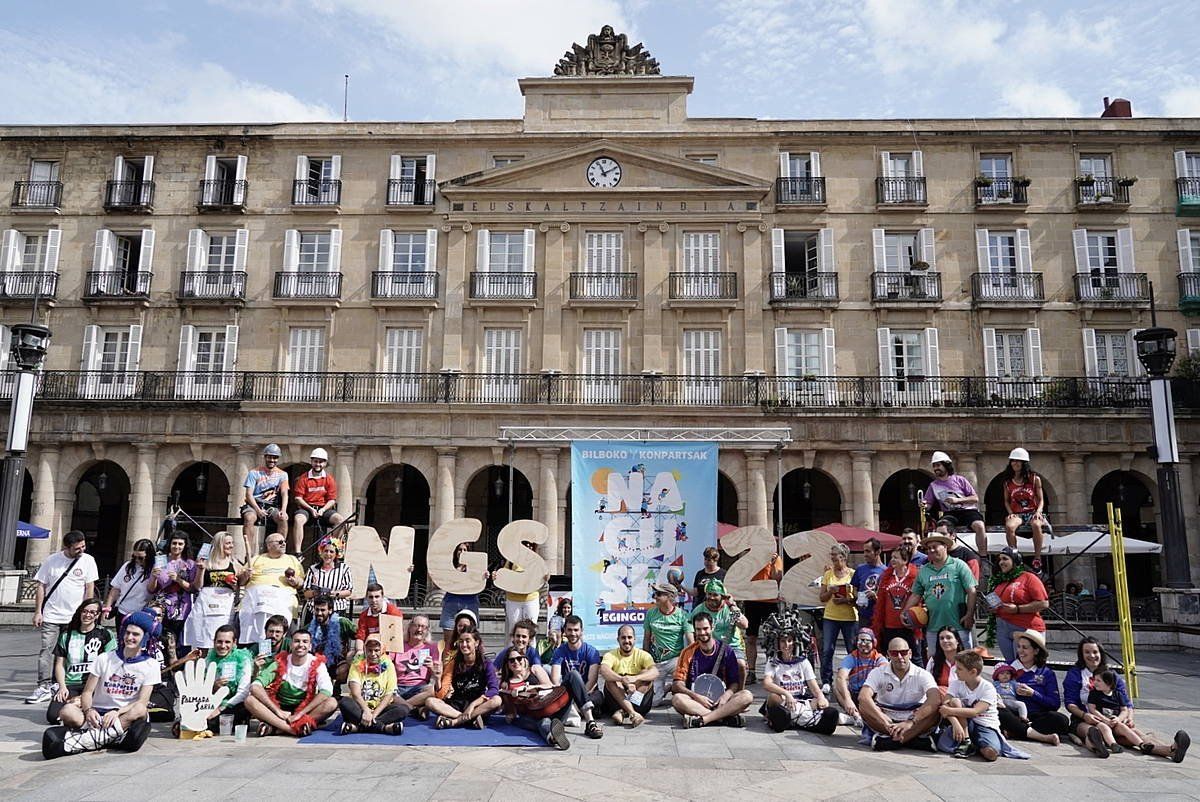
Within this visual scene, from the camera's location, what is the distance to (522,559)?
11.1m

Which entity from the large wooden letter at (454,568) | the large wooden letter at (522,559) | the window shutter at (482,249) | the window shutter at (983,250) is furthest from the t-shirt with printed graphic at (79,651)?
the window shutter at (983,250)

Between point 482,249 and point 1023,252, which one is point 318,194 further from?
point 1023,252

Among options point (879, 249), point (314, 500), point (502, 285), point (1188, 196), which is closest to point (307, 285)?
point (502, 285)

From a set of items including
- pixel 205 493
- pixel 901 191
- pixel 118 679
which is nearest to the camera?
pixel 118 679

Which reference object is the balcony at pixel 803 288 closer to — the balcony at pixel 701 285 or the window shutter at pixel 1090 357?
the balcony at pixel 701 285

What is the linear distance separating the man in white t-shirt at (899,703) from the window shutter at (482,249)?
19933 mm

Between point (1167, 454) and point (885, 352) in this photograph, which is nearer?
point (1167, 454)

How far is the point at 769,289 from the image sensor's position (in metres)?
26.0

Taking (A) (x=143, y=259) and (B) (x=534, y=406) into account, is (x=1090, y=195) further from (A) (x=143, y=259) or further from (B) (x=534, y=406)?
(A) (x=143, y=259)

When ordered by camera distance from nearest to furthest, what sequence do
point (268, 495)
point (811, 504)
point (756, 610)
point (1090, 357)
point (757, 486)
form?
point (268, 495), point (756, 610), point (757, 486), point (1090, 357), point (811, 504)

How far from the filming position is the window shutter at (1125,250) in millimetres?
25719

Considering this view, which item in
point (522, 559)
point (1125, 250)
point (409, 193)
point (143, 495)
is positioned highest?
point (409, 193)

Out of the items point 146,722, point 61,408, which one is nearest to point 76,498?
point 61,408

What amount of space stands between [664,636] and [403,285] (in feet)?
61.1
